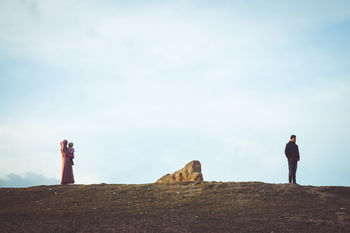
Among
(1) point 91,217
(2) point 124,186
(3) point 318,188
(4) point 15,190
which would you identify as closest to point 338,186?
(3) point 318,188

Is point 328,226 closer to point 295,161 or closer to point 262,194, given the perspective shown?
point 262,194

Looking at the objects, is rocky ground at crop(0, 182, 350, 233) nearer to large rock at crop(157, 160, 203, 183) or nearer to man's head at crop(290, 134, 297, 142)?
man's head at crop(290, 134, 297, 142)

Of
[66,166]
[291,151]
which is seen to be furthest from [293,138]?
[66,166]

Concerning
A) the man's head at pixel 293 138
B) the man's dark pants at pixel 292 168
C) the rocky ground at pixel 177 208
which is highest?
the man's head at pixel 293 138

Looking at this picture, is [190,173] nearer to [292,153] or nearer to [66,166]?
[292,153]

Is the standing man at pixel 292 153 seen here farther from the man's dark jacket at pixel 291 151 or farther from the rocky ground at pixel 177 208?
the rocky ground at pixel 177 208

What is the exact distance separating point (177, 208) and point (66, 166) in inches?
391

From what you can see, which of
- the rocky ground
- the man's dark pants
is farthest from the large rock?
the man's dark pants

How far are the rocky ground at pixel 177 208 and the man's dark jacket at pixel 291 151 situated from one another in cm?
162

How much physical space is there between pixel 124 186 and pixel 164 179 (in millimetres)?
7391

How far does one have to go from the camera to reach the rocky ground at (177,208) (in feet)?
52.4

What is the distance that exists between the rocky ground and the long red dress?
1.79 m

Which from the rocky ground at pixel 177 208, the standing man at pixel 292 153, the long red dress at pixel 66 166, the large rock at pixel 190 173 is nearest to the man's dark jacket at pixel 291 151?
the standing man at pixel 292 153

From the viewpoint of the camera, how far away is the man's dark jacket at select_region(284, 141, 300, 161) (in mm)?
22219
